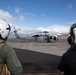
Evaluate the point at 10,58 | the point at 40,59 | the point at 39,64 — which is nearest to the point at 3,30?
the point at 10,58

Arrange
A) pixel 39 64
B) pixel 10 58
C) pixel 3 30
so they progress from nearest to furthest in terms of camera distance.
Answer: pixel 10 58 < pixel 3 30 < pixel 39 64

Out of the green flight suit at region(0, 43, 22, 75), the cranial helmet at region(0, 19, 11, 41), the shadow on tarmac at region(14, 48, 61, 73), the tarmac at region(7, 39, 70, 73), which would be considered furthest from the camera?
the tarmac at region(7, 39, 70, 73)

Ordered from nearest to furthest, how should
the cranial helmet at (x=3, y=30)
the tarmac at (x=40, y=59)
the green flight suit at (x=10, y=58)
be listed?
the green flight suit at (x=10, y=58) < the cranial helmet at (x=3, y=30) < the tarmac at (x=40, y=59)

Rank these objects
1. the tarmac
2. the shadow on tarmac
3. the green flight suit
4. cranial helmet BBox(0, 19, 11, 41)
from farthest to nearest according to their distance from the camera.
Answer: the tarmac < the shadow on tarmac < cranial helmet BBox(0, 19, 11, 41) < the green flight suit

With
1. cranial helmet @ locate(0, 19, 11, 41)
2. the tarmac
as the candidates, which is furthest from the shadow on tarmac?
cranial helmet @ locate(0, 19, 11, 41)

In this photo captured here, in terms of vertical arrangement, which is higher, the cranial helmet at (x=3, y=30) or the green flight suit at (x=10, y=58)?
the cranial helmet at (x=3, y=30)

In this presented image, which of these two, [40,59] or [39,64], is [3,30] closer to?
[39,64]

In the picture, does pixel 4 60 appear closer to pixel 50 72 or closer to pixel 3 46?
pixel 3 46

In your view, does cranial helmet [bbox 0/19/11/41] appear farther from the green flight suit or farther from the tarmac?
the tarmac

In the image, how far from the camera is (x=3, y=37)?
145 inches

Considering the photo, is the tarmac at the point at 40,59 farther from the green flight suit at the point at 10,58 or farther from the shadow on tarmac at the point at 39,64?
the green flight suit at the point at 10,58

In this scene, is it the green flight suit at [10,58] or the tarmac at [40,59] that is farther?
the tarmac at [40,59]

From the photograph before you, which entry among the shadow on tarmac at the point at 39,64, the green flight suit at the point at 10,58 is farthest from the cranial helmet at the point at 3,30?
the shadow on tarmac at the point at 39,64

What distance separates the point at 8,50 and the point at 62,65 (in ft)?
2.41
